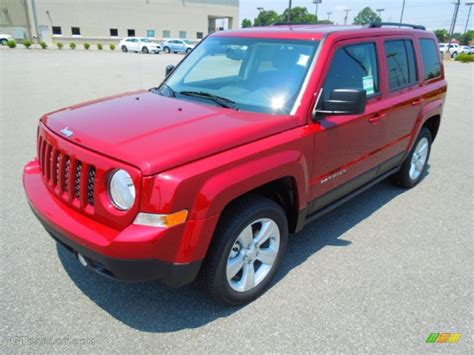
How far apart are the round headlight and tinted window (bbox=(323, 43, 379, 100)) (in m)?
1.70

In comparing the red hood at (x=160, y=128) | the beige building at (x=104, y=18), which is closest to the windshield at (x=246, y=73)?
the red hood at (x=160, y=128)

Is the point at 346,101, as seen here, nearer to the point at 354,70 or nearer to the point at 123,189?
the point at 354,70

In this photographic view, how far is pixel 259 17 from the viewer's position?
101 metres

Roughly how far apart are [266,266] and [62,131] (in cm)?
177

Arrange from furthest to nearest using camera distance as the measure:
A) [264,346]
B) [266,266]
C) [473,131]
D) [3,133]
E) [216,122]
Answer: [473,131], [3,133], [266,266], [216,122], [264,346]

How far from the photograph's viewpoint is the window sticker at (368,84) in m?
3.48

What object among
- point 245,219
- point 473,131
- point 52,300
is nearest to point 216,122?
point 245,219

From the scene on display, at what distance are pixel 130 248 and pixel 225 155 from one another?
781 millimetres

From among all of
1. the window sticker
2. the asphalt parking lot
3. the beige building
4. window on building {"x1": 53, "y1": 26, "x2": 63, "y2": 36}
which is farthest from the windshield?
window on building {"x1": 53, "y1": 26, "x2": 63, "y2": 36}

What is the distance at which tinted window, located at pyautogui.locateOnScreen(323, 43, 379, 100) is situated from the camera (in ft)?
10.2

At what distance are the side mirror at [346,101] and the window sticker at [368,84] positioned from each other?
2.55ft

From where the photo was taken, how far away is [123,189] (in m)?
2.16

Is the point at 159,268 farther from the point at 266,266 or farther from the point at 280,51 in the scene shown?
the point at 280,51

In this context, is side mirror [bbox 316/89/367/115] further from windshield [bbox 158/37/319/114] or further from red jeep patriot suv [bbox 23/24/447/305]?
windshield [bbox 158/37/319/114]
